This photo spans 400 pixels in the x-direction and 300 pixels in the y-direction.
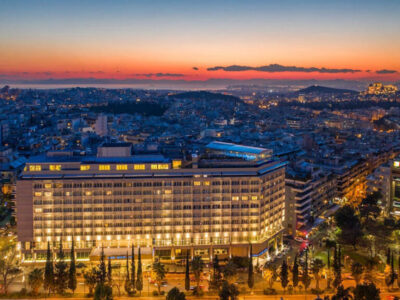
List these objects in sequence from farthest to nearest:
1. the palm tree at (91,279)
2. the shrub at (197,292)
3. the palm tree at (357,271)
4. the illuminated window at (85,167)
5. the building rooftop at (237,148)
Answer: the building rooftop at (237,148)
the illuminated window at (85,167)
the palm tree at (357,271)
the shrub at (197,292)
the palm tree at (91,279)

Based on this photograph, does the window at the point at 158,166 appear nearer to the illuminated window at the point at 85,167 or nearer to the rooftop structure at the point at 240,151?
the illuminated window at the point at 85,167

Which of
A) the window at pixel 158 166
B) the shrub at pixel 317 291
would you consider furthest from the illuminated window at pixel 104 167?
the shrub at pixel 317 291

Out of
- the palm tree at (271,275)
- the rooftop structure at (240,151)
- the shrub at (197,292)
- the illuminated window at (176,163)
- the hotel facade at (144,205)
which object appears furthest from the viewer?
the rooftop structure at (240,151)

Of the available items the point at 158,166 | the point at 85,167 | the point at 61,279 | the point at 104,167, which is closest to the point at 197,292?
the point at 61,279

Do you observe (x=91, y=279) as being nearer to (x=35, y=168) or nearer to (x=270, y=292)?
(x=35, y=168)

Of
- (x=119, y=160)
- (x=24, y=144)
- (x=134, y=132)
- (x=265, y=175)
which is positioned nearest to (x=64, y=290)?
(x=119, y=160)

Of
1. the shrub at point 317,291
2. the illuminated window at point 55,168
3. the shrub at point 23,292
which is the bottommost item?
the shrub at point 317,291

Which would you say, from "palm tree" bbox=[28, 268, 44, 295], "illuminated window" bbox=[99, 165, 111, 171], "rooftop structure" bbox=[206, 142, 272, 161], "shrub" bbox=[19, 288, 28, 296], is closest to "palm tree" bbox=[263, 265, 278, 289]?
"rooftop structure" bbox=[206, 142, 272, 161]

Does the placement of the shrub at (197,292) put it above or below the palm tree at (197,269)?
below

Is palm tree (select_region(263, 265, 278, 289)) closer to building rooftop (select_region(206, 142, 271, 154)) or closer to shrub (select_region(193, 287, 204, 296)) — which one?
shrub (select_region(193, 287, 204, 296))
